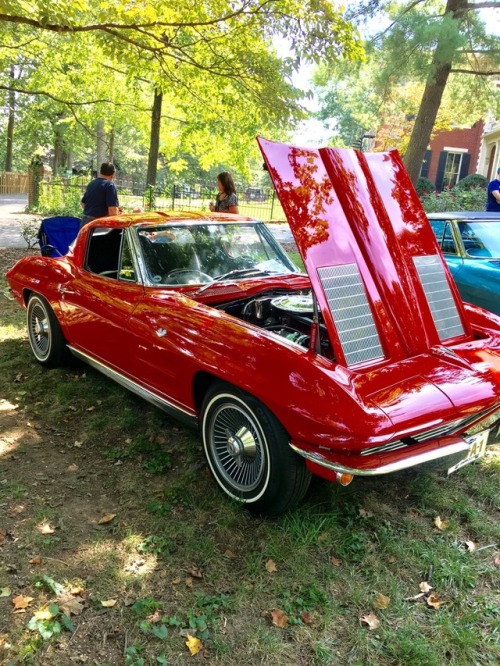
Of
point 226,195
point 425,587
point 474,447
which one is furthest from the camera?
point 226,195

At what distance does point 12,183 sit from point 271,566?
35.5 m

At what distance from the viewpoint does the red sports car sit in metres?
2.55

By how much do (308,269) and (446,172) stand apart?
90.8ft

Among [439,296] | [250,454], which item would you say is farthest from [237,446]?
[439,296]

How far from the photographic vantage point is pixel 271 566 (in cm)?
265

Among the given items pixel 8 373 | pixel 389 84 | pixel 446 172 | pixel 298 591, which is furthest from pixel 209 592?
pixel 446 172

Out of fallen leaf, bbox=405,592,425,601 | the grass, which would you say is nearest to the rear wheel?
the grass

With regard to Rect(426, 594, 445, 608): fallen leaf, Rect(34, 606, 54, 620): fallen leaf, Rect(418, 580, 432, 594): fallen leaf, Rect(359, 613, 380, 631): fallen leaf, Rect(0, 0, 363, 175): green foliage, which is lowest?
Rect(34, 606, 54, 620): fallen leaf

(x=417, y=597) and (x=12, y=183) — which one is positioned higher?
(x=12, y=183)

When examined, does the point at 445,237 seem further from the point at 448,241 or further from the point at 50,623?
the point at 50,623

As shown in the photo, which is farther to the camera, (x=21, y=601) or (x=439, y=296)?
(x=439, y=296)

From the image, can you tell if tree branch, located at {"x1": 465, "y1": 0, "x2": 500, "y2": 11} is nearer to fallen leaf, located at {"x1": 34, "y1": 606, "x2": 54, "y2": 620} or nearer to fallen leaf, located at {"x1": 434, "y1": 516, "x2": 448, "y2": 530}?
fallen leaf, located at {"x1": 434, "y1": 516, "x2": 448, "y2": 530}

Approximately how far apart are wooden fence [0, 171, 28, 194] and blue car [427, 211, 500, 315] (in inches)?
1248

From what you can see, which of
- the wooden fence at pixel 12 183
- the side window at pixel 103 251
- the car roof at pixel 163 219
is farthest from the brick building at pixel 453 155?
the side window at pixel 103 251
